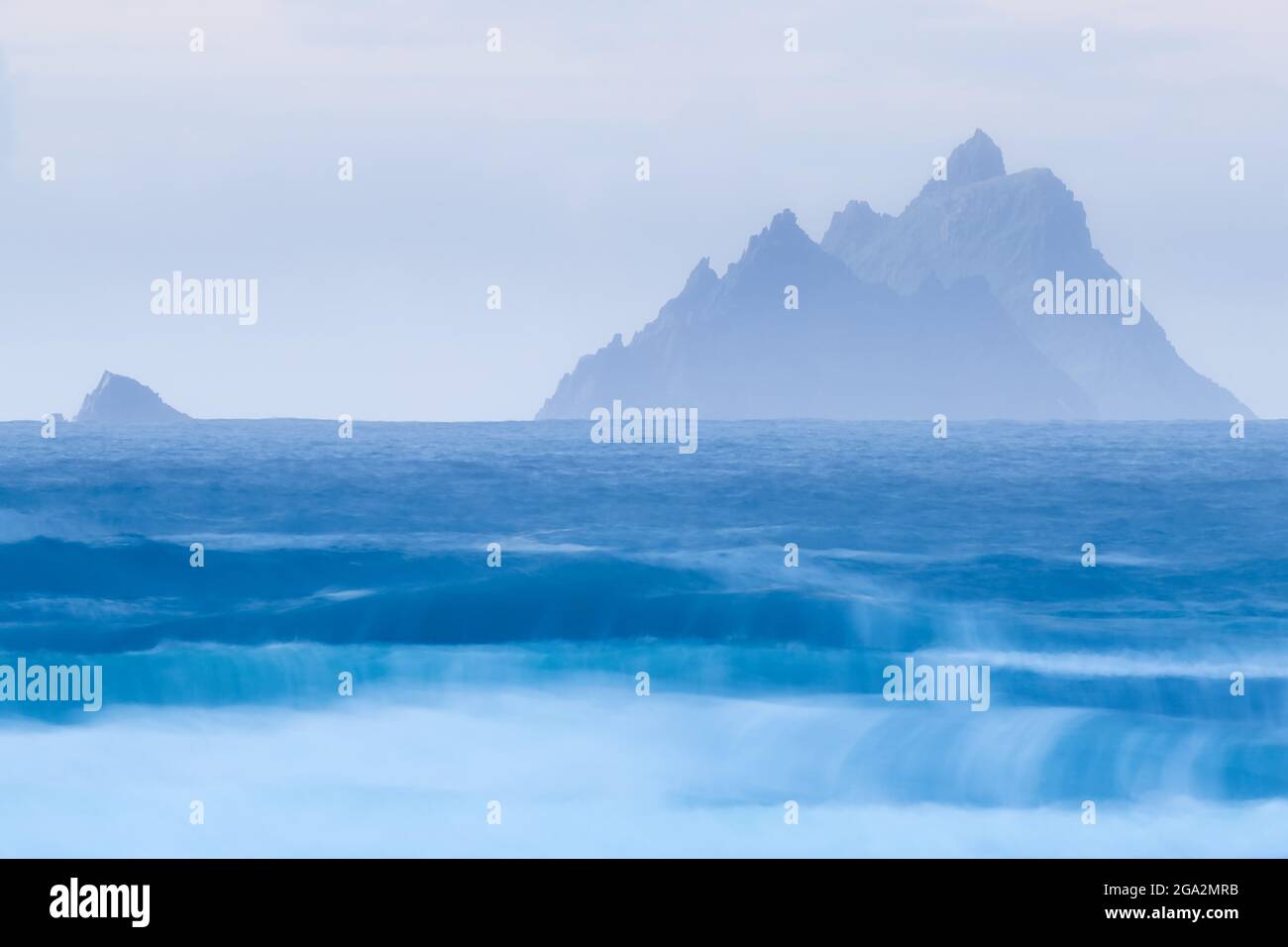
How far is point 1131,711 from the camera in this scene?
55.8ft

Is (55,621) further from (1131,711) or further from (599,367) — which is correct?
(599,367)

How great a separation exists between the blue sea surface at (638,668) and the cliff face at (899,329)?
9156 centimetres

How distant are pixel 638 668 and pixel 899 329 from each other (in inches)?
5143

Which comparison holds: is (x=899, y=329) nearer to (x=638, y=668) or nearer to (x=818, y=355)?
(x=818, y=355)

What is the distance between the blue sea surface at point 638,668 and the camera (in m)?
13.9

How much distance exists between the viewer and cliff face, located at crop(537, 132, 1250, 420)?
133 m

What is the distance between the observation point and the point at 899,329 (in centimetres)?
14588
